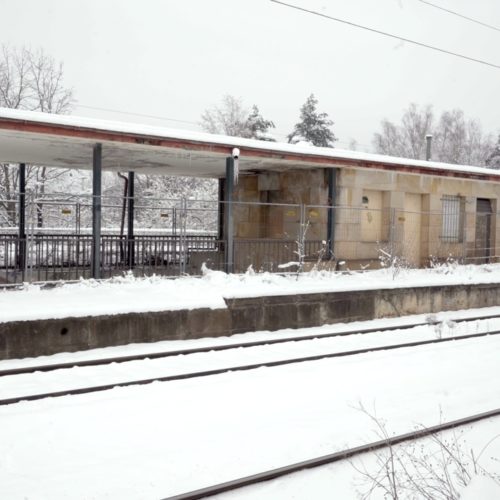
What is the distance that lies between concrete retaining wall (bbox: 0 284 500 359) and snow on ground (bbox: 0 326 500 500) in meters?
1.36

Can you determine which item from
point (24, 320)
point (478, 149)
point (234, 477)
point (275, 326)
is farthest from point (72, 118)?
point (478, 149)

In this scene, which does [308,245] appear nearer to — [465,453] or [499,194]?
[499,194]

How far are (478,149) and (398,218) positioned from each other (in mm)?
51046

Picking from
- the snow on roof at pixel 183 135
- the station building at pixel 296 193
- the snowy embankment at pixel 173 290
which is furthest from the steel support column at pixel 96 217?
the snow on roof at pixel 183 135

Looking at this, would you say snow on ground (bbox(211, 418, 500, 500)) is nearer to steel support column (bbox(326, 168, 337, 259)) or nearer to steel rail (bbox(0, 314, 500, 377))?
steel rail (bbox(0, 314, 500, 377))

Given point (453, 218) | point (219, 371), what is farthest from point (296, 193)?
point (219, 371)

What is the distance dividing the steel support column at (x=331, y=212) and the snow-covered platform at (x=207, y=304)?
3.71 ft

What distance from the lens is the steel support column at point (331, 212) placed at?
52.1 ft

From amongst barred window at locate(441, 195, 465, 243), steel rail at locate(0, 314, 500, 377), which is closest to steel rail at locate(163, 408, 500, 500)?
steel rail at locate(0, 314, 500, 377)

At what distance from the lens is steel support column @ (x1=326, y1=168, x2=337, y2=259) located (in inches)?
625

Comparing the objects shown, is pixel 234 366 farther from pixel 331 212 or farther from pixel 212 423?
pixel 331 212

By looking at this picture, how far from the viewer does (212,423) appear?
19.0 ft

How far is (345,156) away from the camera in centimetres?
1478

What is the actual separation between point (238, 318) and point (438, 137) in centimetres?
5970
